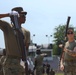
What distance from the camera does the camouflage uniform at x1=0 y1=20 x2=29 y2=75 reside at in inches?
307

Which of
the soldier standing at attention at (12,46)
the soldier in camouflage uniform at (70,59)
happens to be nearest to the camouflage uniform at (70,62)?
the soldier in camouflage uniform at (70,59)

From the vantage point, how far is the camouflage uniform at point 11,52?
25.6ft

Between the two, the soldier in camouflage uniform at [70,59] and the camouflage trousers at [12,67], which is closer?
the camouflage trousers at [12,67]

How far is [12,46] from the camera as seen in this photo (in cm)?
792

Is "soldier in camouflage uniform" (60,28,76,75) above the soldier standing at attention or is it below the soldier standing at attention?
below

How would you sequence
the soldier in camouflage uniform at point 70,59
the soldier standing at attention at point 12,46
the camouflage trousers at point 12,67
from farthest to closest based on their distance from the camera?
the soldier in camouflage uniform at point 70,59, the camouflage trousers at point 12,67, the soldier standing at attention at point 12,46

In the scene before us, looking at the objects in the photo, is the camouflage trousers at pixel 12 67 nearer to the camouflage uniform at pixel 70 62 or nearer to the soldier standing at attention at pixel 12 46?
the soldier standing at attention at pixel 12 46

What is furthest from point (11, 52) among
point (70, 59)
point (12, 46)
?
point (70, 59)

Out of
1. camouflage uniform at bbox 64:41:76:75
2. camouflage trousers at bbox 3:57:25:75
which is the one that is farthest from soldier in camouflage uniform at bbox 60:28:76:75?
camouflage trousers at bbox 3:57:25:75

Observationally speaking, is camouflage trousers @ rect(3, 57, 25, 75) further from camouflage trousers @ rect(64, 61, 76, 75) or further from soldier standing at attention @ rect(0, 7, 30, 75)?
camouflage trousers @ rect(64, 61, 76, 75)

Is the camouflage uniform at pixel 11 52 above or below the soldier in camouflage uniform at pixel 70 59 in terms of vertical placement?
above

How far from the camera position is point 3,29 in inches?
308

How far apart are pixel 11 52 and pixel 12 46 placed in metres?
0.15

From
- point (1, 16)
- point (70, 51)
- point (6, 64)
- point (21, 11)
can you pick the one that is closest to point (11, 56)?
point (6, 64)
